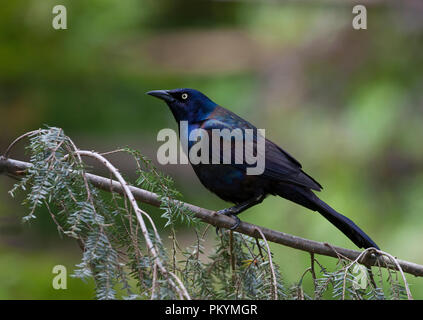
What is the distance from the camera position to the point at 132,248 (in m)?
1.63

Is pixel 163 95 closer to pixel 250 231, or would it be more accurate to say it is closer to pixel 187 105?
pixel 187 105

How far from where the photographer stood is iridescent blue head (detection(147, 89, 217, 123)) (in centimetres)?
277

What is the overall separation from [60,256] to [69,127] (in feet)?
5.21

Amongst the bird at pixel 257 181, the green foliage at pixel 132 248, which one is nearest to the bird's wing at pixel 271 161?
the bird at pixel 257 181

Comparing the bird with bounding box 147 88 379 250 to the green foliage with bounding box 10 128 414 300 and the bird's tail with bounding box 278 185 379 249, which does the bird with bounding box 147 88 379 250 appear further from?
the green foliage with bounding box 10 128 414 300

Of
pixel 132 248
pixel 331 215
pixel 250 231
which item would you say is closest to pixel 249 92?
pixel 331 215

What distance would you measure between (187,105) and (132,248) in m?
1.28

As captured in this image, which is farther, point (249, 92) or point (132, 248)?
point (249, 92)

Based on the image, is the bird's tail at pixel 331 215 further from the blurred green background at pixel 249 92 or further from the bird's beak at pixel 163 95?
the blurred green background at pixel 249 92

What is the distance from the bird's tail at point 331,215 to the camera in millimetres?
2238

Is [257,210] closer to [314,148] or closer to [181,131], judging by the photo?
[314,148]

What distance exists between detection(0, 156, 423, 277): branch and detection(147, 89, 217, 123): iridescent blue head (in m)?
0.90

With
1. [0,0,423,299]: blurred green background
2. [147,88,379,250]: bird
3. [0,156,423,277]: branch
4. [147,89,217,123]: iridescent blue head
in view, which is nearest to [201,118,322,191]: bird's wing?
[147,88,379,250]: bird
